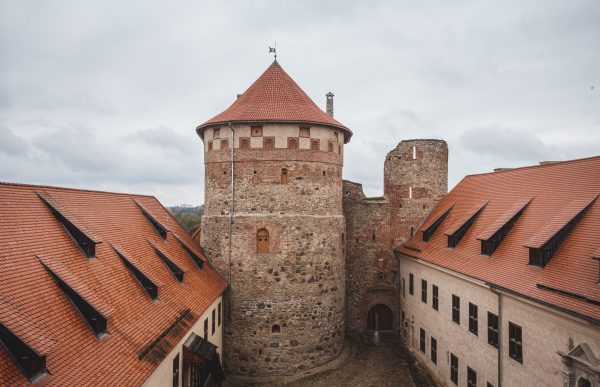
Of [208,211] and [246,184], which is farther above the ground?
[246,184]

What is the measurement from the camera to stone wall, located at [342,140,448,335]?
76.8 feet

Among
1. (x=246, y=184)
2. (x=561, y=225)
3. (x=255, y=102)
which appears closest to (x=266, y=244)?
(x=246, y=184)

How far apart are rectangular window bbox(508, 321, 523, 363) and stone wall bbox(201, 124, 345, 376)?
8.42 m

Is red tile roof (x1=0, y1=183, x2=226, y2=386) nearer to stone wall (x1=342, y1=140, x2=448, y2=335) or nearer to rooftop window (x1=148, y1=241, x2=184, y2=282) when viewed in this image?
rooftop window (x1=148, y1=241, x2=184, y2=282)

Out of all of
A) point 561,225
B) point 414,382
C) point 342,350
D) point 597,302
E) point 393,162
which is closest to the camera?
point 597,302

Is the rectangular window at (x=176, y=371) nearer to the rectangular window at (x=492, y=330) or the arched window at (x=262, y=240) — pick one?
the arched window at (x=262, y=240)

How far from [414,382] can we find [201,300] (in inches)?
391

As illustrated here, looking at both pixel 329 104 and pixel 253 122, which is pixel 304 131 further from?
pixel 329 104

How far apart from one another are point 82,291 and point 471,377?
12936mm

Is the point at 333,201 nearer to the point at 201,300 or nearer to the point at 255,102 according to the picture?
the point at 255,102

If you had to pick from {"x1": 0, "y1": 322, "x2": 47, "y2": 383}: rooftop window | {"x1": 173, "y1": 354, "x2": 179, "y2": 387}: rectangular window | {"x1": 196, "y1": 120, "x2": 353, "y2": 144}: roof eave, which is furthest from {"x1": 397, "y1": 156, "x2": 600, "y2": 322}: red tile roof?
{"x1": 0, "y1": 322, "x2": 47, "y2": 383}: rooftop window

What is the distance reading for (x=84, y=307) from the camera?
9.34m

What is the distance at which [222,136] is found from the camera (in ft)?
62.2

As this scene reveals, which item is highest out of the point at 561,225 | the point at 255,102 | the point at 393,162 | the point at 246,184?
the point at 255,102
